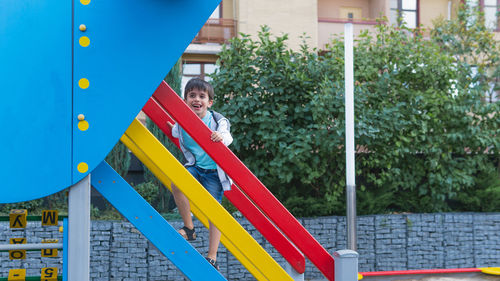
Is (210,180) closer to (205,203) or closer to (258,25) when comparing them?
(205,203)

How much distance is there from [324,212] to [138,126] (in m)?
4.71

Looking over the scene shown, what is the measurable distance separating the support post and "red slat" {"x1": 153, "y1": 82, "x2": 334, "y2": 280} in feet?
0.24

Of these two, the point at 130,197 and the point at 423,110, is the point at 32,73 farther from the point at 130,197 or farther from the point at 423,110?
the point at 423,110

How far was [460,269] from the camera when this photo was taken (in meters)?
6.62

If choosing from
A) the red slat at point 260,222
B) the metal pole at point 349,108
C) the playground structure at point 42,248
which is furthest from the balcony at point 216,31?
the playground structure at point 42,248

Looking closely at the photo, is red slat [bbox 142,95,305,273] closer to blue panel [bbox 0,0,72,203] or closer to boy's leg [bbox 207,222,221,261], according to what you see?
boy's leg [bbox 207,222,221,261]

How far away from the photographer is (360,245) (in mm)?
6648

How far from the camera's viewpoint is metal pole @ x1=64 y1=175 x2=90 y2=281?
2.08 metres

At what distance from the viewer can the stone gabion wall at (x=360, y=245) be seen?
19.7 feet

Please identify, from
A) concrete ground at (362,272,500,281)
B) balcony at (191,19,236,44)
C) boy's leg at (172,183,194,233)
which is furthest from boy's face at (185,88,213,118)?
balcony at (191,19,236,44)

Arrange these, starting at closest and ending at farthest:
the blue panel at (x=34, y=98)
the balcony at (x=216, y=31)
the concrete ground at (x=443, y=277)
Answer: the blue panel at (x=34, y=98) < the concrete ground at (x=443, y=277) < the balcony at (x=216, y=31)

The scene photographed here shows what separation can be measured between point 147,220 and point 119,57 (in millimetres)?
798

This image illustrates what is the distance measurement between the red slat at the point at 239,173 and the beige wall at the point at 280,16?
1016 centimetres

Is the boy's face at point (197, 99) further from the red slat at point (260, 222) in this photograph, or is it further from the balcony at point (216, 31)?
the balcony at point (216, 31)
